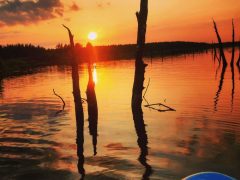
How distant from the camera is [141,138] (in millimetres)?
13555

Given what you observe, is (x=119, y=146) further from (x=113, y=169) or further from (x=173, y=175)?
(x=173, y=175)

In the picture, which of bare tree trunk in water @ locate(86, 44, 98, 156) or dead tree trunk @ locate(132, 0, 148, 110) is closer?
bare tree trunk in water @ locate(86, 44, 98, 156)

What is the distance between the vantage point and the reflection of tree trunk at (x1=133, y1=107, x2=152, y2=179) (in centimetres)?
984

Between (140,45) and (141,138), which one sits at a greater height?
(140,45)

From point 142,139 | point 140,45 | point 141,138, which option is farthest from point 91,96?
point 142,139

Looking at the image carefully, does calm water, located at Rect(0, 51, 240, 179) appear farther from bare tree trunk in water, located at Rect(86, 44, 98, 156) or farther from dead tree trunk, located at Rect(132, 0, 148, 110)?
dead tree trunk, located at Rect(132, 0, 148, 110)

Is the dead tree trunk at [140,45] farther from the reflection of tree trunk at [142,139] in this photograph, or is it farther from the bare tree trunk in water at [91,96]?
the bare tree trunk in water at [91,96]

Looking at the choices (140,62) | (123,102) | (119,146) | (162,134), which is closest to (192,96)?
(123,102)

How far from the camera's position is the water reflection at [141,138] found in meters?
9.88

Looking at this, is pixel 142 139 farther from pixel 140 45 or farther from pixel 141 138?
pixel 140 45

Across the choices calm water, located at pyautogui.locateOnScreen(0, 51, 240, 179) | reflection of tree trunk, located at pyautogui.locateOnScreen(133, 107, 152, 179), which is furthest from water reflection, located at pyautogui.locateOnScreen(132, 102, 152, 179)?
calm water, located at pyautogui.locateOnScreen(0, 51, 240, 179)

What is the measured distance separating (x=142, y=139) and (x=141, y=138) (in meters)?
0.18

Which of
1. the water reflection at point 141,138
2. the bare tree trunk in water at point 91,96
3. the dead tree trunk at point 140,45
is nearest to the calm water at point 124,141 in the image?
the water reflection at point 141,138

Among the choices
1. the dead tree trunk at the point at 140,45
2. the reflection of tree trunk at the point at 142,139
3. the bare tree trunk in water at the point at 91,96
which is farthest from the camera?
the dead tree trunk at the point at 140,45
